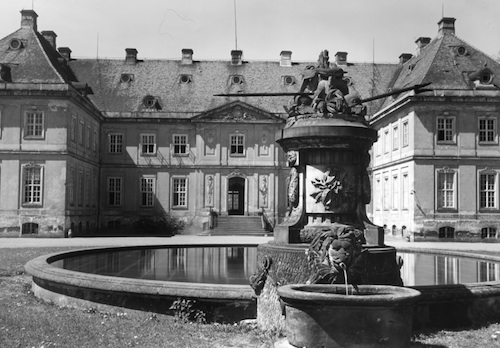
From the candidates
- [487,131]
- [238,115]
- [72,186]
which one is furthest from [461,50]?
[72,186]

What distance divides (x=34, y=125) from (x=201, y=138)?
1329 cm

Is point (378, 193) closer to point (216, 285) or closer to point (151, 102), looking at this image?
point (151, 102)

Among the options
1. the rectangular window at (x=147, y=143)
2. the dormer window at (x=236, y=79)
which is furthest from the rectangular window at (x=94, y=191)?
the dormer window at (x=236, y=79)

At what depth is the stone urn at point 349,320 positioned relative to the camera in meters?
5.66

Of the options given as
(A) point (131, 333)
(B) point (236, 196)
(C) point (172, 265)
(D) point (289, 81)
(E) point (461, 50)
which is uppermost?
(E) point (461, 50)

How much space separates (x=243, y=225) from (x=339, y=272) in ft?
113

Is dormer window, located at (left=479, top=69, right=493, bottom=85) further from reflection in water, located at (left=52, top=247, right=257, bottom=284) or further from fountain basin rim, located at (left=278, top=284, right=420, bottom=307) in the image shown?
fountain basin rim, located at (left=278, top=284, right=420, bottom=307)

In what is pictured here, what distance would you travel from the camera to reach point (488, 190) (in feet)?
115

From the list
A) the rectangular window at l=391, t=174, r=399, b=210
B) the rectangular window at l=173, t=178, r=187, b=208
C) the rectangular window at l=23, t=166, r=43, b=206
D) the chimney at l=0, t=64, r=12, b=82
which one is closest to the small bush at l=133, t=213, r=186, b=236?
the rectangular window at l=173, t=178, r=187, b=208

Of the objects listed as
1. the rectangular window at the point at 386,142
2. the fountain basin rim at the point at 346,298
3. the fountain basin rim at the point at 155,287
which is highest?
the rectangular window at the point at 386,142

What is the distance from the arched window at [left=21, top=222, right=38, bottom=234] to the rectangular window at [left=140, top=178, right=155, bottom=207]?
36.5ft

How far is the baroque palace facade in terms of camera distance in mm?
34719

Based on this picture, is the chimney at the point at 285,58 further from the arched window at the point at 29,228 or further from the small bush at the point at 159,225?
the arched window at the point at 29,228

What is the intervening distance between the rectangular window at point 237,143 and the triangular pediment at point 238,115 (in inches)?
50.5
